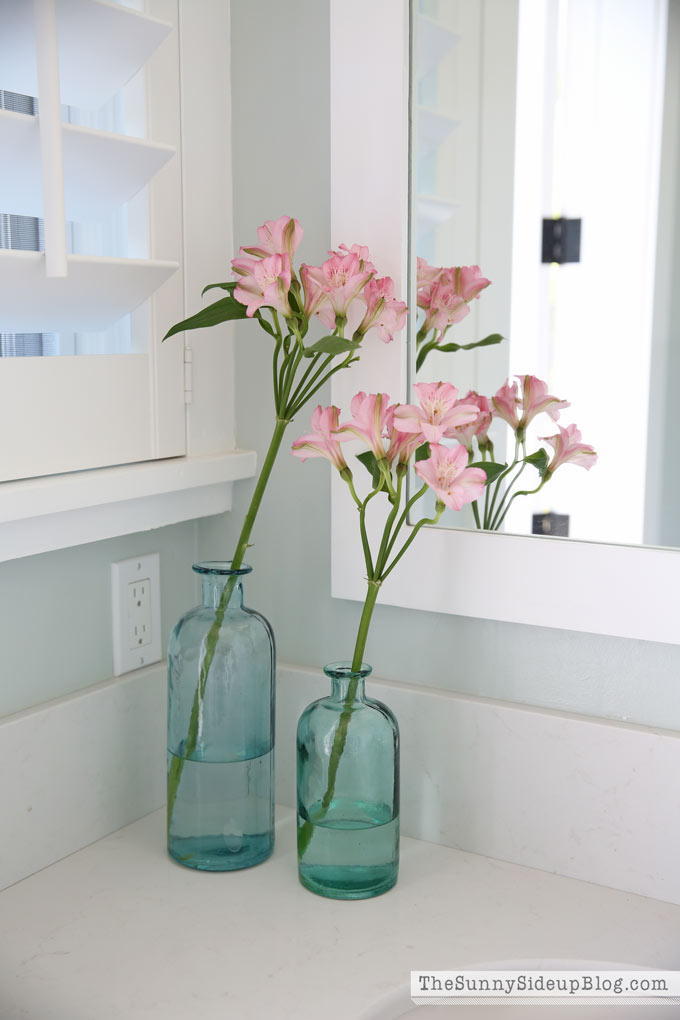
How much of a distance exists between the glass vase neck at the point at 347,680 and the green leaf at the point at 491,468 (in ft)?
0.75

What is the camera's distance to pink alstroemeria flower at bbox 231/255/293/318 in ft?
2.99

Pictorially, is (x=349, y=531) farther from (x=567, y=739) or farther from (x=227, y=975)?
(x=227, y=975)

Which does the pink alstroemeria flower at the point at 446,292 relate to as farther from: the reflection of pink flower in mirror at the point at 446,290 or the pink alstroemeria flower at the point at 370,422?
the pink alstroemeria flower at the point at 370,422

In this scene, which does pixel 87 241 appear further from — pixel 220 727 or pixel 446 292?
pixel 220 727

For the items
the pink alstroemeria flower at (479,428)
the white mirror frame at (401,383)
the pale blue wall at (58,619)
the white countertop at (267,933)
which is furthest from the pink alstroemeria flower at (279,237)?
the white countertop at (267,933)

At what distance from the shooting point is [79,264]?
0.87 m

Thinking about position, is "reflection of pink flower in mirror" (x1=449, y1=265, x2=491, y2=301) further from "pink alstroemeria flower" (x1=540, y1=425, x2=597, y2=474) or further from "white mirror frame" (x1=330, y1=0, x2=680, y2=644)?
"pink alstroemeria flower" (x1=540, y1=425, x2=597, y2=474)

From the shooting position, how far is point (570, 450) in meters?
0.97

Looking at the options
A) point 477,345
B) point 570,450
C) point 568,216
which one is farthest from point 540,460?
point 568,216

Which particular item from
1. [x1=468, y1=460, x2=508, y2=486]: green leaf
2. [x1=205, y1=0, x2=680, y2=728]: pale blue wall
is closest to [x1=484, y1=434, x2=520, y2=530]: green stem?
[x1=468, y1=460, x2=508, y2=486]: green leaf

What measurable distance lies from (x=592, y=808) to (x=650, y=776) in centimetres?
7

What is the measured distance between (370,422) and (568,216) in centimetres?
29

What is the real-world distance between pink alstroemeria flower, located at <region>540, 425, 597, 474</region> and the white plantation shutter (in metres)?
0.41

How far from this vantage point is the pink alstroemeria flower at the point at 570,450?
0.97m
